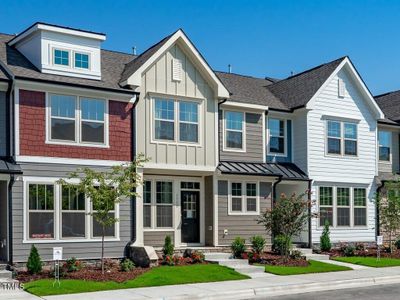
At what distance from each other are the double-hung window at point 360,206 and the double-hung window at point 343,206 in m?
0.46

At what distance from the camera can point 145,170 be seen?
2173cm

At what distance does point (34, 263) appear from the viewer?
17.8 metres

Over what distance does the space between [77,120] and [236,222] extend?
7622 mm

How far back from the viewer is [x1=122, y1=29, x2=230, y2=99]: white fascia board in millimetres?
20984

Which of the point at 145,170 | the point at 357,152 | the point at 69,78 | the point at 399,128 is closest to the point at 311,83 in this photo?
the point at 357,152

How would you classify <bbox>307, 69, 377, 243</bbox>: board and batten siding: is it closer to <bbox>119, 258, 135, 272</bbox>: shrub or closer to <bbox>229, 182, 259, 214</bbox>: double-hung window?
<bbox>229, 182, 259, 214</bbox>: double-hung window

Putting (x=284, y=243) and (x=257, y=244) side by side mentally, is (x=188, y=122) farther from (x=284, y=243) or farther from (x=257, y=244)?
(x=284, y=243)

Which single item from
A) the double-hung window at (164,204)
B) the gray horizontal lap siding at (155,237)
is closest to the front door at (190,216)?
the double-hung window at (164,204)

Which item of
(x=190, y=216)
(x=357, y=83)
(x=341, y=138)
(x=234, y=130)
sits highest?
(x=357, y=83)

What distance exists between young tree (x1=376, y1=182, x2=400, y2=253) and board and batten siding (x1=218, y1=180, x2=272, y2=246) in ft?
18.5

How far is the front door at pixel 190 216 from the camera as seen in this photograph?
2322cm

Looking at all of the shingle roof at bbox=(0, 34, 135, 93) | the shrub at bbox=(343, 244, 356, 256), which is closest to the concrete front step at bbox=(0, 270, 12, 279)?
the shingle roof at bbox=(0, 34, 135, 93)

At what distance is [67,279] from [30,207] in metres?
2.97

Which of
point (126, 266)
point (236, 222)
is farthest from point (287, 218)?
point (126, 266)
